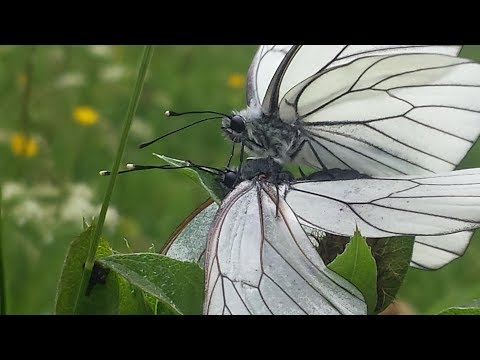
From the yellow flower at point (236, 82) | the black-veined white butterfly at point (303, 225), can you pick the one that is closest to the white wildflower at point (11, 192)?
the black-veined white butterfly at point (303, 225)

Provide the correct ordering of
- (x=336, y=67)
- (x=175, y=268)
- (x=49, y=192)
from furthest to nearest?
(x=49, y=192)
(x=336, y=67)
(x=175, y=268)

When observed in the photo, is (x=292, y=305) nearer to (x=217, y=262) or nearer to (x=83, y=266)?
(x=217, y=262)

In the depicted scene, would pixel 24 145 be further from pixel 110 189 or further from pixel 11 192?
pixel 110 189

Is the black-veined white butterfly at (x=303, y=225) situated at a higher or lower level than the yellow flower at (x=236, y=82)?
lower

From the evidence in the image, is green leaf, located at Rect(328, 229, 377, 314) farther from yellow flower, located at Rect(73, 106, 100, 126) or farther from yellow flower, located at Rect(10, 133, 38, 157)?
yellow flower, located at Rect(73, 106, 100, 126)

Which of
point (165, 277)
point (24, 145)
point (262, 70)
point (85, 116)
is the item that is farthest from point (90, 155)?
point (165, 277)

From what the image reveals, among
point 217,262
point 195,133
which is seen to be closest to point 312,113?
point 217,262

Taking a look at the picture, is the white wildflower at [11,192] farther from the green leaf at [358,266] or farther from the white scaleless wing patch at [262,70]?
the green leaf at [358,266]
